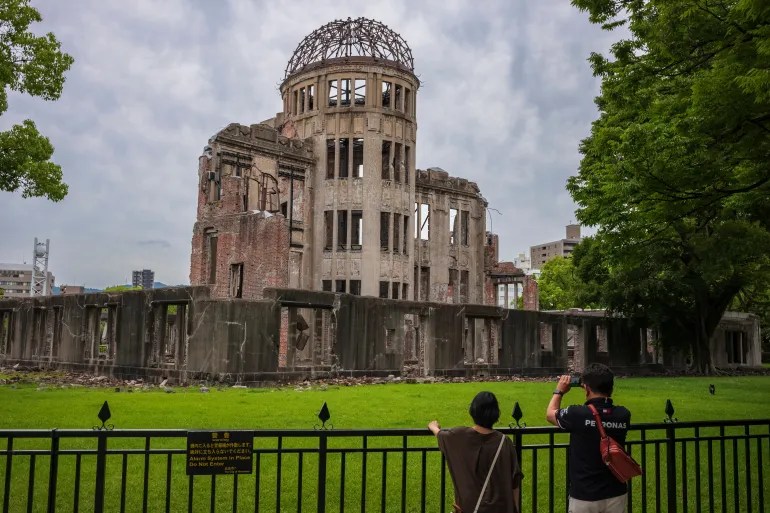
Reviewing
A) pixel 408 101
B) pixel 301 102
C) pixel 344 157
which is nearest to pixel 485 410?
pixel 344 157

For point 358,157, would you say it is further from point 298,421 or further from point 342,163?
point 298,421

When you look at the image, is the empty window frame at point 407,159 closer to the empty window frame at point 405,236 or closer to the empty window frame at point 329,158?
the empty window frame at point 405,236

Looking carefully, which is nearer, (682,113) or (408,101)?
(682,113)

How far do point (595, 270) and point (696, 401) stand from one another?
1792 cm

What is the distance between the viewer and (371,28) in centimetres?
3938

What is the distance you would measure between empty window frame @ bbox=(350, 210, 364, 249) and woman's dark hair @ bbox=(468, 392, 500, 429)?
111 feet

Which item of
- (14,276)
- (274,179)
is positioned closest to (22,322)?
(274,179)

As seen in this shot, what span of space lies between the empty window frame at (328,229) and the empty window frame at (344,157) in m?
2.18

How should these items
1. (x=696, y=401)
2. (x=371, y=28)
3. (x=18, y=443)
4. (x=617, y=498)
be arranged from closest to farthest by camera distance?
(x=617, y=498) → (x=18, y=443) → (x=696, y=401) → (x=371, y=28)

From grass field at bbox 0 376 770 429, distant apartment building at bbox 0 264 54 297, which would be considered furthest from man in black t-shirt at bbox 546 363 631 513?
distant apartment building at bbox 0 264 54 297

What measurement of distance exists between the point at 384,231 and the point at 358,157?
473 centimetres

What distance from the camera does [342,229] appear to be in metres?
39.8

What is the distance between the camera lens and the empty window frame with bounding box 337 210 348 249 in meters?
39.0

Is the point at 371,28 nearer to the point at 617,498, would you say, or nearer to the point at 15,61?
the point at 15,61
